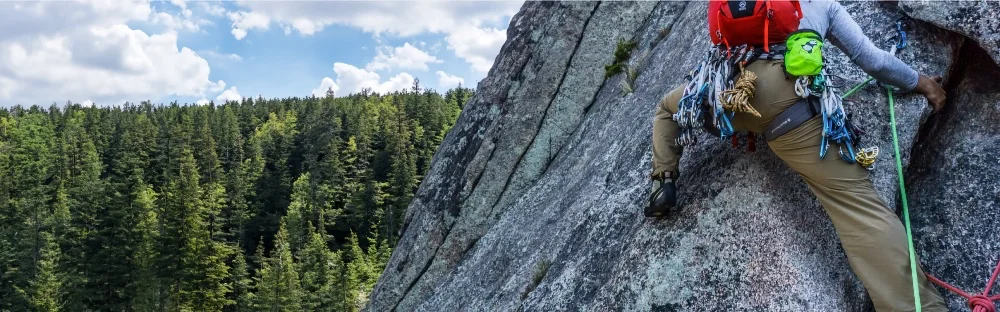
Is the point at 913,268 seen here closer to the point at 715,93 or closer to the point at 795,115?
the point at 795,115

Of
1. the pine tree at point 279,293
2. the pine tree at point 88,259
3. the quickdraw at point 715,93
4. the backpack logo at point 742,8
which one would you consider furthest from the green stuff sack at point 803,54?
the pine tree at point 88,259

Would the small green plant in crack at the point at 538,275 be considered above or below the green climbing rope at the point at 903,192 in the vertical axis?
below

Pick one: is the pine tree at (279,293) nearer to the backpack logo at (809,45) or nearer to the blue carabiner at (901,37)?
the blue carabiner at (901,37)

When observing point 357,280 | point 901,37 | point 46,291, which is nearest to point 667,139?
point 901,37

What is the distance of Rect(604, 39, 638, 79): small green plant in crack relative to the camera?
11472 mm

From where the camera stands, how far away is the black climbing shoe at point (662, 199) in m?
5.09

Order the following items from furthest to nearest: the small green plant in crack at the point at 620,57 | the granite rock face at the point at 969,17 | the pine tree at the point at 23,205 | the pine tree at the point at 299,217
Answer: the pine tree at the point at 299,217, the pine tree at the point at 23,205, the small green plant in crack at the point at 620,57, the granite rock face at the point at 969,17

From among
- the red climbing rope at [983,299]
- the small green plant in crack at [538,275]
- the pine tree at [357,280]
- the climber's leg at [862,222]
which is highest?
the climber's leg at [862,222]

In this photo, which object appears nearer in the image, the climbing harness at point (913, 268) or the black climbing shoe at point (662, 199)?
the climbing harness at point (913, 268)

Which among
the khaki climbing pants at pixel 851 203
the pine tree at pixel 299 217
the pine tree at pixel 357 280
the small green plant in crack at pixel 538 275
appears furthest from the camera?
the pine tree at pixel 299 217

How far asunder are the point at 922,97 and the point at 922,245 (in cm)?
120

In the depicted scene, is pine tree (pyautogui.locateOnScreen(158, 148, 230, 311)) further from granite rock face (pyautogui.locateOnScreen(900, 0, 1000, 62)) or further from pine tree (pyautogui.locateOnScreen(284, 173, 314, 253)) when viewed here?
granite rock face (pyautogui.locateOnScreen(900, 0, 1000, 62))

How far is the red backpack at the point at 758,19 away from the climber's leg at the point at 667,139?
691mm

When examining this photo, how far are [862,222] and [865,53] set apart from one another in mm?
1311
